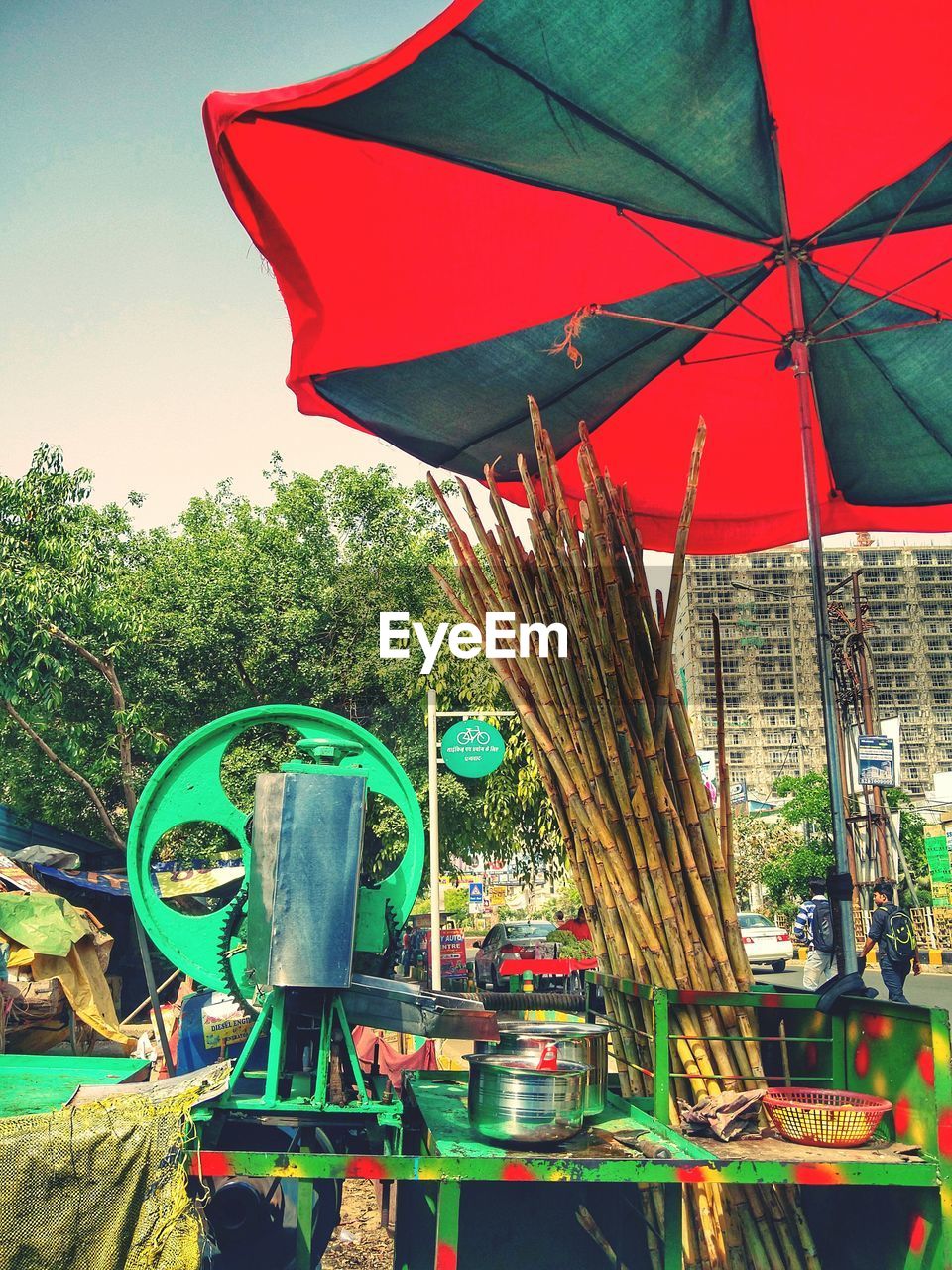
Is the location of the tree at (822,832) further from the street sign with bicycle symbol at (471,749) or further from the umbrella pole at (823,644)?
the umbrella pole at (823,644)

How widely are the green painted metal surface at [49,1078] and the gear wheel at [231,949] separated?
57cm

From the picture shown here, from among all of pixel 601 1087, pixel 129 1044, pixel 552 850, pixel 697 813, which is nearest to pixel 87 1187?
pixel 601 1087

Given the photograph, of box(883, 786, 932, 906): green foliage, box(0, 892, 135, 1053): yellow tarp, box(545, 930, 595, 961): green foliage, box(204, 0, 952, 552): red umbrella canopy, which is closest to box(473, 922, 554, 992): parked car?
box(545, 930, 595, 961): green foliage

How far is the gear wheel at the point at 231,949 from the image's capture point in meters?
3.67

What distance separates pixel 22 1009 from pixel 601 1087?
8606mm

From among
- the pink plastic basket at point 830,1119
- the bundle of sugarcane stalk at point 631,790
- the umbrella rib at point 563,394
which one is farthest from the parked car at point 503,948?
the pink plastic basket at point 830,1119

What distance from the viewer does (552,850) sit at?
15.5m

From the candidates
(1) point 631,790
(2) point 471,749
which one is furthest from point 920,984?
(1) point 631,790

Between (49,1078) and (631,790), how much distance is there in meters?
2.48

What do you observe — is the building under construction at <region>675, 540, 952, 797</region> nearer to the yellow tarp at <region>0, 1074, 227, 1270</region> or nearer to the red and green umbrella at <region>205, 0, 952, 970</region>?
the red and green umbrella at <region>205, 0, 952, 970</region>

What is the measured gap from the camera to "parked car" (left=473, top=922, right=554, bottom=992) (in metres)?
15.4

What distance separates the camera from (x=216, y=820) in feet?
12.9

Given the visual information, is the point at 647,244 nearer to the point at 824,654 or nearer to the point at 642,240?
the point at 642,240

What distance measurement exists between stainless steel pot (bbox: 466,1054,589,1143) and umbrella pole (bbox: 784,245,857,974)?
1431 millimetres
